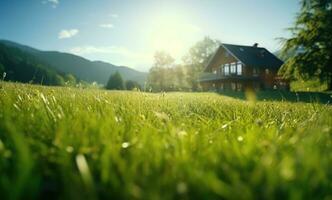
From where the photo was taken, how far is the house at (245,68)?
2227 inches

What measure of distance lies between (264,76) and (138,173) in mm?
59232

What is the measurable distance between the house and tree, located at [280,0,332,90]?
23.7 metres

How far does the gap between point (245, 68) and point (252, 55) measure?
15.1 ft

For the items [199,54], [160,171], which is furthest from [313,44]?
[199,54]

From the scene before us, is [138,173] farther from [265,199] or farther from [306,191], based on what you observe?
[306,191]

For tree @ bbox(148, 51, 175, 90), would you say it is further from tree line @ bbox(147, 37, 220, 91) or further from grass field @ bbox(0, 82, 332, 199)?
grass field @ bbox(0, 82, 332, 199)

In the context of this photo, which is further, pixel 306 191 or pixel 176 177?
pixel 176 177

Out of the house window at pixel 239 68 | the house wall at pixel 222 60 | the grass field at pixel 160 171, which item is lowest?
the grass field at pixel 160 171

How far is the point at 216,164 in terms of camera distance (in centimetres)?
134

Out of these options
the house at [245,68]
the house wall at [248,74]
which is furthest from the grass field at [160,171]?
the house wall at [248,74]

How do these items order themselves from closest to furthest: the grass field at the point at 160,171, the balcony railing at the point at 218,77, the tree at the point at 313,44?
the grass field at the point at 160,171 < the tree at the point at 313,44 < the balcony railing at the point at 218,77

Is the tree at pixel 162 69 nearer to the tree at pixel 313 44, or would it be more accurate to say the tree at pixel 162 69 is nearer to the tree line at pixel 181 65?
the tree line at pixel 181 65

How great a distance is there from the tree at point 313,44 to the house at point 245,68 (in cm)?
2373

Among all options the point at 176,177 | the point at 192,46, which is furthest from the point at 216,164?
the point at 192,46
